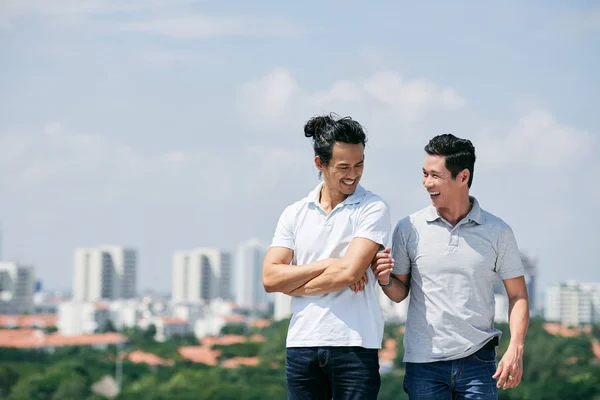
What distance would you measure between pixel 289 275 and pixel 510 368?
65 cm

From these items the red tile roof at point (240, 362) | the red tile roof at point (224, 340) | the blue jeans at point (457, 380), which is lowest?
the red tile roof at point (240, 362)

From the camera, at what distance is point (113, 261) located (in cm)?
9775

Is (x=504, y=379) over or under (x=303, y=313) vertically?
under

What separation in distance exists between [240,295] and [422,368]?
355 ft

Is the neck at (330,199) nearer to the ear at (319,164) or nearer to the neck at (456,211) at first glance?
the ear at (319,164)

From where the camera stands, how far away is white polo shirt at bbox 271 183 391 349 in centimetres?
249

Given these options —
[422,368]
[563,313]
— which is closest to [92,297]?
[563,313]

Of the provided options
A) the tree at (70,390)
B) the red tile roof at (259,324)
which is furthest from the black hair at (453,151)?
the red tile roof at (259,324)

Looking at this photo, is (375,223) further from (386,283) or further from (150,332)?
(150,332)

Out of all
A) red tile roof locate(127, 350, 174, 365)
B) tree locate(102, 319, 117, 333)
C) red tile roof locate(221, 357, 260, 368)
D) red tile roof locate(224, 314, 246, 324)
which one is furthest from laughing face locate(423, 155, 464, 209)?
red tile roof locate(224, 314, 246, 324)

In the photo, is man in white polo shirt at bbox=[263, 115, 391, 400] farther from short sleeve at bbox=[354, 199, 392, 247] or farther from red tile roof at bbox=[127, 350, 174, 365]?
red tile roof at bbox=[127, 350, 174, 365]

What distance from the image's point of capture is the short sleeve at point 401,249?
105 inches

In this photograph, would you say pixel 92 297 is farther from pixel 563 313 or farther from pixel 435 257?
pixel 435 257

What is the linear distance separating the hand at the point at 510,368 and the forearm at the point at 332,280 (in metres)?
0.48
